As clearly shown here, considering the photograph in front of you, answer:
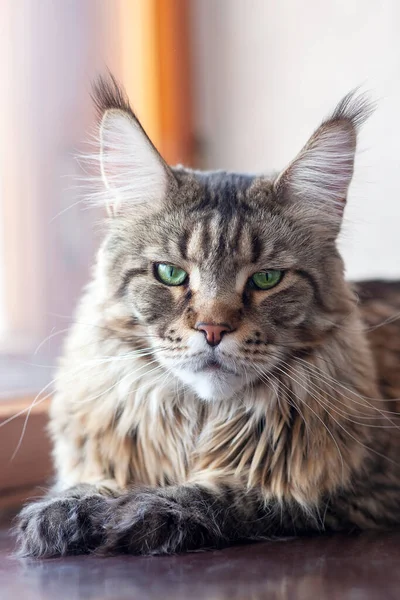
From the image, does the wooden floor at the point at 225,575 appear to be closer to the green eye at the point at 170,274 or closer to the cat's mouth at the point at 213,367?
the cat's mouth at the point at 213,367

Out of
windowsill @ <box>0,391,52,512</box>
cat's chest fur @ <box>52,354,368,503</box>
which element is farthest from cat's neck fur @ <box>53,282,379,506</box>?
windowsill @ <box>0,391,52,512</box>

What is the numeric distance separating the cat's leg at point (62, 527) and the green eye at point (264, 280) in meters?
Result: 0.48

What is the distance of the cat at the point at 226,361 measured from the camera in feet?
4.50

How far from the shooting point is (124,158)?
1.54 meters

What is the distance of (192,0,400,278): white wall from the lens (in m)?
2.32

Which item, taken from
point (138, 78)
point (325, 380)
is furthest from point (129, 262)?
point (138, 78)

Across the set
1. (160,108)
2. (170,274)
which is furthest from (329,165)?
(160,108)

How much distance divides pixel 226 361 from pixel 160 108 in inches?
60.5

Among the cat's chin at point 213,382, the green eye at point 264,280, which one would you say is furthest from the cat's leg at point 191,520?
the green eye at point 264,280

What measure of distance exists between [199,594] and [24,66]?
1579 millimetres

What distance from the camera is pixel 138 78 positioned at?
8.37 ft

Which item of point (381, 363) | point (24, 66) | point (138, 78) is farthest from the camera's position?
point (138, 78)

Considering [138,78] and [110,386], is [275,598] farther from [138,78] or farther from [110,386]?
[138,78]

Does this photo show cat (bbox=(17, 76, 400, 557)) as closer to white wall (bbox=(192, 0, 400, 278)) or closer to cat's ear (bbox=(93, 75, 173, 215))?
cat's ear (bbox=(93, 75, 173, 215))
